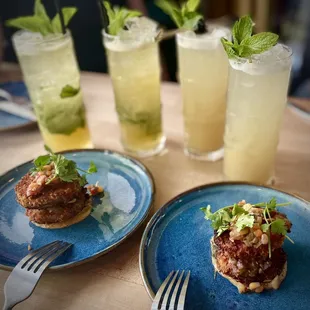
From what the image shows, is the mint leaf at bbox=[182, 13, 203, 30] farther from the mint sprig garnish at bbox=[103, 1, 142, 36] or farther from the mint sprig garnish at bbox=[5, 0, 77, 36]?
the mint sprig garnish at bbox=[5, 0, 77, 36]

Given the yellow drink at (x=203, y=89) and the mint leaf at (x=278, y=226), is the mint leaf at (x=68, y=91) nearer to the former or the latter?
the yellow drink at (x=203, y=89)

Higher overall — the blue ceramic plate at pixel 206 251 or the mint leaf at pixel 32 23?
the mint leaf at pixel 32 23

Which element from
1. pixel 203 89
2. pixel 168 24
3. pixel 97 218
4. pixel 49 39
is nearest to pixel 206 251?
pixel 97 218

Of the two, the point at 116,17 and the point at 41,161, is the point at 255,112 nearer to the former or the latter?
the point at 116,17

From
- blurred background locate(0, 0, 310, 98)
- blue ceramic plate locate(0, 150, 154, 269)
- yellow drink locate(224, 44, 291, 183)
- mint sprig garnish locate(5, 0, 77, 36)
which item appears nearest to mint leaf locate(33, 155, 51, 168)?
blue ceramic plate locate(0, 150, 154, 269)

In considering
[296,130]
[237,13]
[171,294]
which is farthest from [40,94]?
[237,13]

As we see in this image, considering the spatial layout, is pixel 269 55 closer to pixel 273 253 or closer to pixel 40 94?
pixel 273 253

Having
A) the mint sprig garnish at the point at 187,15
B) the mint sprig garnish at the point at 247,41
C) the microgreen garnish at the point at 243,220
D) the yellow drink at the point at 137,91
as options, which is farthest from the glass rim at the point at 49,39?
the microgreen garnish at the point at 243,220
